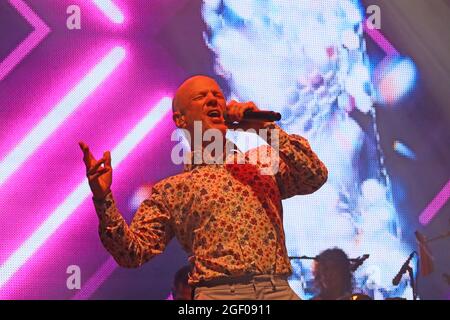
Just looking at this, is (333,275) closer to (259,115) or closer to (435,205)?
(435,205)

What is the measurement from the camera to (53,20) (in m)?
3.37

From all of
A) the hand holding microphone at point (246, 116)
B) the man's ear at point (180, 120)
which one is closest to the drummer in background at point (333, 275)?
the man's ear at point (180, 120)

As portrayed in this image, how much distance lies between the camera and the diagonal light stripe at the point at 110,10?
341cm

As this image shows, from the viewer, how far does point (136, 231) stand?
2412 millimetres

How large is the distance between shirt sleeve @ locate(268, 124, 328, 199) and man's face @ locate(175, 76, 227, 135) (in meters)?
0.20

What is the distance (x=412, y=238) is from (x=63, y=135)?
145 cm

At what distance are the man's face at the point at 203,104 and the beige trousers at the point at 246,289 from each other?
46 cm

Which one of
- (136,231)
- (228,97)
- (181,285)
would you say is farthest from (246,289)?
(228,97)

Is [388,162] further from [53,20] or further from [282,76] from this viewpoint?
[53,20]

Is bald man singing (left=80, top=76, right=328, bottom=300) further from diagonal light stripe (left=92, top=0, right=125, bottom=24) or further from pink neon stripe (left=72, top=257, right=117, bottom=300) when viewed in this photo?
diagonal light stripe (left=92, top=0, right=125, bottom=24)

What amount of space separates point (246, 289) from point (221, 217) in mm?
208

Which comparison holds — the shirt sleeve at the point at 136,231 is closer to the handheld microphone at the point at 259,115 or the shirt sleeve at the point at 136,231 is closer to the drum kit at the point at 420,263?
the handheld microphone at the point at 259,115
